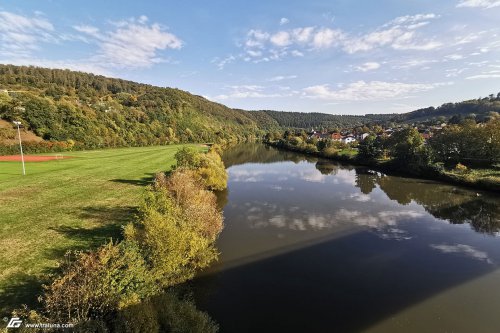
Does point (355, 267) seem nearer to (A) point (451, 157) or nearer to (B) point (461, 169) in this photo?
(B) point (461, 169)

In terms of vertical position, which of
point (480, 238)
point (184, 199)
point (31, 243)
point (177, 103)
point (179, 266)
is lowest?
point (480, 238)

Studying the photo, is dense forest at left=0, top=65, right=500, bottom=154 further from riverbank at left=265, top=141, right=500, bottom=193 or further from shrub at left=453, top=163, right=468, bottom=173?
shrub at left=453, top=163, right=468, bottom=173

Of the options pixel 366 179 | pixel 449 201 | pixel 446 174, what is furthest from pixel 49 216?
pixel 446 174

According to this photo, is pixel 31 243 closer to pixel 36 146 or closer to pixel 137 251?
pixel 137 251

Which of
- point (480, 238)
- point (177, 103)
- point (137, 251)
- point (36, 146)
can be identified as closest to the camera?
point (137, 251)

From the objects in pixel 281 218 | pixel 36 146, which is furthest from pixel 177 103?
pixel 281 218

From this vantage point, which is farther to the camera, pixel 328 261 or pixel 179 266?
pixel 328 261

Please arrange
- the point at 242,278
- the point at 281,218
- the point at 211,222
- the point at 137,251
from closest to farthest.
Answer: the point at 137,251 → the point at 242,278 → the point at 211,222 → the point at 281,218

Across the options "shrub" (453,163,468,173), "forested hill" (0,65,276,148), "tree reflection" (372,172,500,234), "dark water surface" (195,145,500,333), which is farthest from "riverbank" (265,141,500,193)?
"forested hill" (0,65,276,148)
